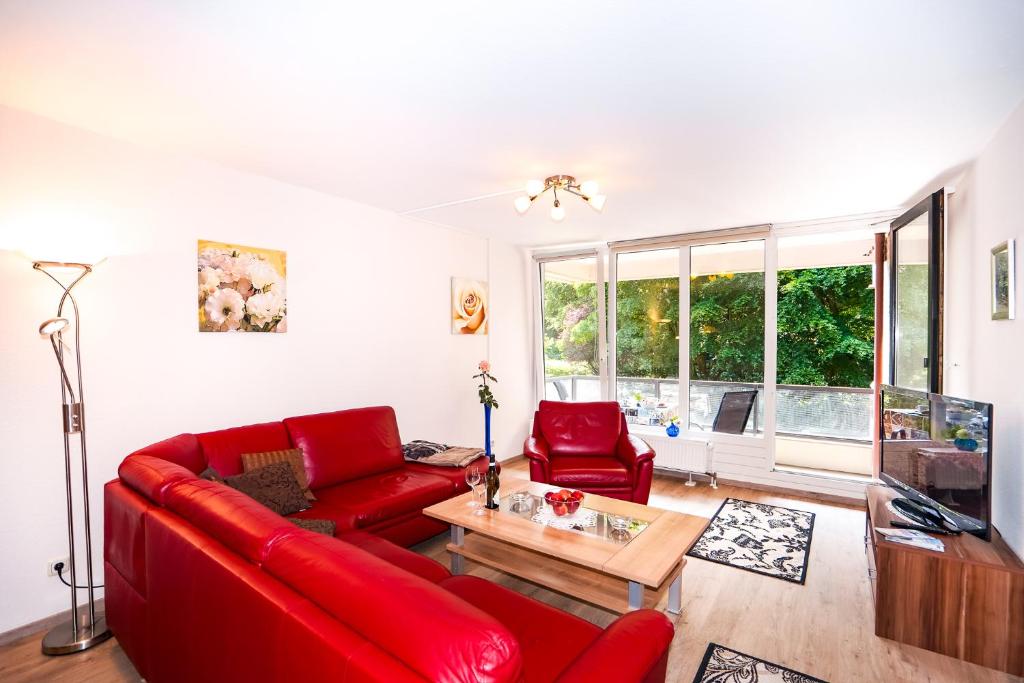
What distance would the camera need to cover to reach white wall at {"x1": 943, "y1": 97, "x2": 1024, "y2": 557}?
7.90 feet

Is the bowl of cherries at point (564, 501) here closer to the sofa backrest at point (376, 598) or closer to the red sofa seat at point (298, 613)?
the red sofa seat at point (298, 613)

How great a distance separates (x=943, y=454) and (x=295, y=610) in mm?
3198

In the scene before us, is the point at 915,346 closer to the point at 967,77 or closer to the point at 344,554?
the point at 967,77

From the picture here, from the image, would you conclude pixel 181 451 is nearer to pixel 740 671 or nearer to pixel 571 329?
pixel 740 671

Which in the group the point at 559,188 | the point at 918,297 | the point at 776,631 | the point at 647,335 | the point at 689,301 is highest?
the point at 559,188

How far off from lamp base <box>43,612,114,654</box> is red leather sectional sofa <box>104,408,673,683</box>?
8.5 inches

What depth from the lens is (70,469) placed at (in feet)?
8.27

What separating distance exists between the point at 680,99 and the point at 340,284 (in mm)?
2860

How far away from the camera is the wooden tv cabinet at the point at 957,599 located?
2193 mm

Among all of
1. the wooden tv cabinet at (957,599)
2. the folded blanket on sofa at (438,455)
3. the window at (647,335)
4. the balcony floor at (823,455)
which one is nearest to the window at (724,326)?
the window at (647,335)

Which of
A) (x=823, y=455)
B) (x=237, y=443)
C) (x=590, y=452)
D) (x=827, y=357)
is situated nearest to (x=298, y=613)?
(x=237, y=443)

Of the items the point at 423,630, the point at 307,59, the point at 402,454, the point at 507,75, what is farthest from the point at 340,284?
the point at 423,630

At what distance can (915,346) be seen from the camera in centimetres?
342

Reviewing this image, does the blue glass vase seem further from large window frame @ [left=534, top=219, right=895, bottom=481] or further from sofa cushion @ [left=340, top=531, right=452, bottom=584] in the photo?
sofa cushion @ [left=340, top=531, right=452, bottom=584]
